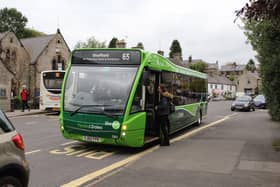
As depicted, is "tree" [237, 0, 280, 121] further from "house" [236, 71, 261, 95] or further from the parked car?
"house" [236, 71, 261, 95]

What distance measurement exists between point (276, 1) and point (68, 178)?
5835mm

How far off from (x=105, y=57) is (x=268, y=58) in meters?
11.6

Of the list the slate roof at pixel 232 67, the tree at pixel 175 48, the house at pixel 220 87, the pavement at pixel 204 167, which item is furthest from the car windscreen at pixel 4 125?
the slate roof at pixel 232 67

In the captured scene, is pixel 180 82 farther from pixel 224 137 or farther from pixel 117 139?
pixel 117 139

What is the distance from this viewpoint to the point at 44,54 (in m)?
46.9

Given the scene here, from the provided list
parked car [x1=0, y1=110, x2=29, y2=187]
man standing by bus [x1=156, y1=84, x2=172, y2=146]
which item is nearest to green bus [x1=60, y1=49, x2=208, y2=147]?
man standing by bus [x1=156, y1=84, x2=172, y2=146]

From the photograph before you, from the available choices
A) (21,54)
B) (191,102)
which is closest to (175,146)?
(191,102)

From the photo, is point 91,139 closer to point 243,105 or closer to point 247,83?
point 243,105

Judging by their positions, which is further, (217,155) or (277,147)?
(277,147)

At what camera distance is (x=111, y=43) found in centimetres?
9338

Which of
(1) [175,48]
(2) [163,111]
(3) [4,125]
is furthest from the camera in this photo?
(1) [175,48]

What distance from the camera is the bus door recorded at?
1068 centimetres

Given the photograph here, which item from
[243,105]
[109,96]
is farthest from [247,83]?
[109,96]

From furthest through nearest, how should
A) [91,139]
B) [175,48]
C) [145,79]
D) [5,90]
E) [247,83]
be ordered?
[247,83]
[175,48]
[5,90]
[145,79]
[91,139]
